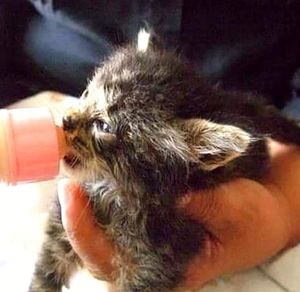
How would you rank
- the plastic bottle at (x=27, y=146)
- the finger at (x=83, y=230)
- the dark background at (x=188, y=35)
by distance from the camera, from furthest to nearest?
the dark background at (x=188, y=35)
the finger at (x=83, y=230)
the plastic bottle at (x=27, y=146)

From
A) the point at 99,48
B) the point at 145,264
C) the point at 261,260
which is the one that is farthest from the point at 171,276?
the point at 99,48

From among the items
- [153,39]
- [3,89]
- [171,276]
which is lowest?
[171,276]

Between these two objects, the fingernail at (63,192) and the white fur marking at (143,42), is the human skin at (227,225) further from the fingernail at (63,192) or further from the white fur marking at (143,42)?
the white fur marking at (143,42)

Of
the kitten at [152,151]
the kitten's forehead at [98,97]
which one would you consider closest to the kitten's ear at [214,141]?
→ the kitten at [152,151]

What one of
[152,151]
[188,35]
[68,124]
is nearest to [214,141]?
[152,151]

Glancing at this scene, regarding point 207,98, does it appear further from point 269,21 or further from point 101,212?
point 269,21

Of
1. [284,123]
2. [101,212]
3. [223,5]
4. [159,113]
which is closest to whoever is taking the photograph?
[159,113]

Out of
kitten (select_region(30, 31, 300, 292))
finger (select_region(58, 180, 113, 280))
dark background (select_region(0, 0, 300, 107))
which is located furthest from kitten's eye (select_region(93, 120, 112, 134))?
dark background (select_region(0, 0, 300, 107))
